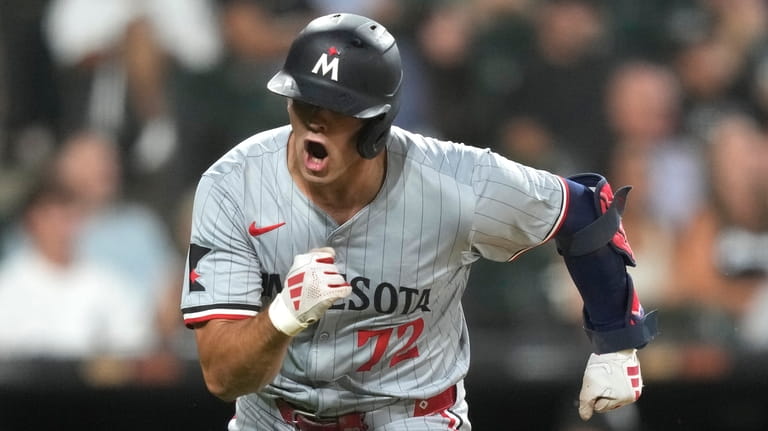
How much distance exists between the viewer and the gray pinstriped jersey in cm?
279

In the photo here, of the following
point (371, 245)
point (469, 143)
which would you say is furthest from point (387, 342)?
point (469, 143)

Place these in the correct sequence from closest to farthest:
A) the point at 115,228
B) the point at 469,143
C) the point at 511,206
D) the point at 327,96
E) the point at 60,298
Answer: the point at 327,96 < the point at 511,206 < the point at 60,298 < the point at 115,228 < the point at 469,143

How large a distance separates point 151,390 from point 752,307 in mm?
2465

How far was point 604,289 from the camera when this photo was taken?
10.1ft

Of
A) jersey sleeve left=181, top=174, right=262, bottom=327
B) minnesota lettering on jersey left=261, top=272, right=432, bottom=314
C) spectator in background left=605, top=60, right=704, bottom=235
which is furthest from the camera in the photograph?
spectator in background left=605, top=60, right=704, bottom=235

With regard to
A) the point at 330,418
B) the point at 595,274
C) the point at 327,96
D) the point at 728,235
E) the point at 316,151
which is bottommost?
the point at 728,235

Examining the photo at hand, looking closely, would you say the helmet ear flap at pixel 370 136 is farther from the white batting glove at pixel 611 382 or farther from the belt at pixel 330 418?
the white batting glove at pixel 611 382

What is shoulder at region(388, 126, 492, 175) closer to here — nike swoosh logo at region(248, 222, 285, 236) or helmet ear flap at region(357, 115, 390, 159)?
helmet ear flap at region(357, 115, 390, 159)

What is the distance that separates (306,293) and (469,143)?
3.04 m

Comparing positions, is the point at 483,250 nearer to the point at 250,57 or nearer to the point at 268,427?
the point at 268,427

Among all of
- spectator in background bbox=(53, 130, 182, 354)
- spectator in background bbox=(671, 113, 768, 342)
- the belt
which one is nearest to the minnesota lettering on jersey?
the belt

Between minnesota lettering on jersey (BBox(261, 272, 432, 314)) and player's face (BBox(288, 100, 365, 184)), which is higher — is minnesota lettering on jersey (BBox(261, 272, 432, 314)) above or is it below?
below

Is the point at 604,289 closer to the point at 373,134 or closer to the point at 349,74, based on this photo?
the point at 373,134

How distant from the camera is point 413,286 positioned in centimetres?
289
